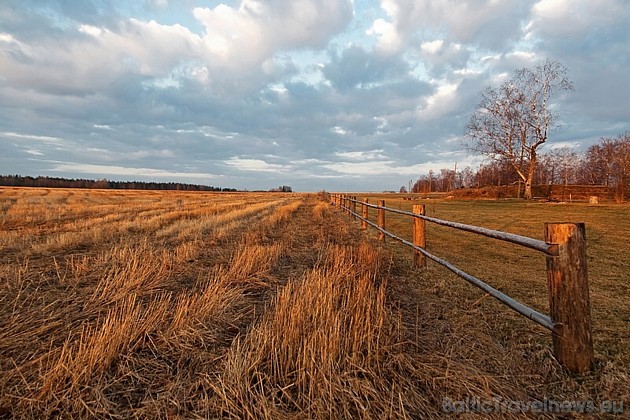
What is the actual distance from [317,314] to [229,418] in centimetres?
125

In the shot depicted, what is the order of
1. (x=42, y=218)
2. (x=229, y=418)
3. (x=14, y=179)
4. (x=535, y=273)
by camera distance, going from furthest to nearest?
1. (x=14, y=179)
2. (x=42, y=218)
3. (x=535, y=273)
4. (x=229, y=418)

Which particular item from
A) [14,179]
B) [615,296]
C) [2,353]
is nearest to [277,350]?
[2,353]

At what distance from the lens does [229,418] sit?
1.83 metres

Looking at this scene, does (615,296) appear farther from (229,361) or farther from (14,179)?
(14,179)

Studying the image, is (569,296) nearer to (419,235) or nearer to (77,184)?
(419,235)

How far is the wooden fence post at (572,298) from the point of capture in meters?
2.22

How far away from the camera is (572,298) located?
2.24 metres

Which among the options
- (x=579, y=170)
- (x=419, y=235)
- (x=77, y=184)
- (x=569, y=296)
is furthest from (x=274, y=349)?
A: (x=77, y=184)

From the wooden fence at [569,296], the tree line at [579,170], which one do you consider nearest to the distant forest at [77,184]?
the tree line at [579,170]

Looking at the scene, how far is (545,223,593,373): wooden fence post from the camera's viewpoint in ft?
7.30

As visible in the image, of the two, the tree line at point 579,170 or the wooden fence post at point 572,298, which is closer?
the wooden fence post at point 572,298

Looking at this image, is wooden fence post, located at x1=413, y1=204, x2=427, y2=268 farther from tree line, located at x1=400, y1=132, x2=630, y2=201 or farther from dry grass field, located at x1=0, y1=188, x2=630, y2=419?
tree line, located at x1=400, y1=132, x2=630, y2=201

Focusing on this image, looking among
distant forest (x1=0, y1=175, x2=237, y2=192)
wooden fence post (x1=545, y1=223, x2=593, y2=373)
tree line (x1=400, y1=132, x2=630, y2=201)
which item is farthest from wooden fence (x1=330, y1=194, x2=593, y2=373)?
distant forest (x1=0, y1=175, x2=237, y2=192)

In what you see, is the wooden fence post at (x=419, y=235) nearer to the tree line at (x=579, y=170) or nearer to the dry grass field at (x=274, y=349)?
the dry grass field at (x=274, y=349)
